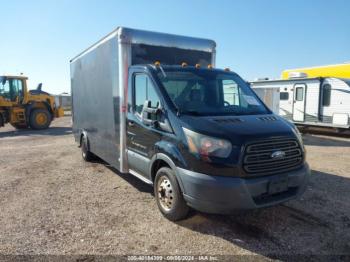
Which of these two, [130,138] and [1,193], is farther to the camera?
[1,193]

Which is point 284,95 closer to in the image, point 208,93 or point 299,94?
point 299,94

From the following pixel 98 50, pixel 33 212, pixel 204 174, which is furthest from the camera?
pixel 98 50

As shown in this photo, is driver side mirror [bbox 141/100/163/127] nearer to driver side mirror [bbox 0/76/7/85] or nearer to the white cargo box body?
the white cargo box body

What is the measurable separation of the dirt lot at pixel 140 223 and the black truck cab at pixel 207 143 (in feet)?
1.58

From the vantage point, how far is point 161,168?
4496mm

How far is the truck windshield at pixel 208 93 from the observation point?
4.54 m

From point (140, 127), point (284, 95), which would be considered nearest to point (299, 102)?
point (284, 95)

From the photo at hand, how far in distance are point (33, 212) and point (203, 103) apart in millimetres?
3323

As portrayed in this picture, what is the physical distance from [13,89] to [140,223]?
54.1 feet

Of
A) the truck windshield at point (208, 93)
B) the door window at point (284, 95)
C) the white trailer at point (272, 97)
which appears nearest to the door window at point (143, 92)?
the truck windshield at point (208, 93)

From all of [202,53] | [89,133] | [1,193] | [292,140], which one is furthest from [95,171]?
[292,140]

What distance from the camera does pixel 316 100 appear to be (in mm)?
14727

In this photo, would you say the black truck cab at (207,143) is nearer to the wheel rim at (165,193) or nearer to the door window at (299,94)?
the wheel rim at (165,193)

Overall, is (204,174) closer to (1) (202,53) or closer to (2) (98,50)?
(1) (202,53)
